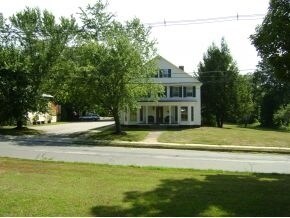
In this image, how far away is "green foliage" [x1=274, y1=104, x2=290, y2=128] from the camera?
243 ft

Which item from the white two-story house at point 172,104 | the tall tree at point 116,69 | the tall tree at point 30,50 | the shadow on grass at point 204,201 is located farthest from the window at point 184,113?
the shadow on grass at point 204,201

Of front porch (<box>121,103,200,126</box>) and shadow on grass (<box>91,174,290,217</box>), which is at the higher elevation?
front porch (<box>121,103,200,126</box>)

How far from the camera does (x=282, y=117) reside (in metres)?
76.1

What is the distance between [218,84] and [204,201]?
56612mm

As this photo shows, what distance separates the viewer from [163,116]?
182ft

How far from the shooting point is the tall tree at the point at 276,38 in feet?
42.7

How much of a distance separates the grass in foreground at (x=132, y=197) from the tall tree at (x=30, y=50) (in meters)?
33.8

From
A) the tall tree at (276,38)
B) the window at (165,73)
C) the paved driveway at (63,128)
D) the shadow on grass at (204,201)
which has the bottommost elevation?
the shadow on grass at (204,201)

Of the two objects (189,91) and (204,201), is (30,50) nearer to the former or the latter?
(189,91)

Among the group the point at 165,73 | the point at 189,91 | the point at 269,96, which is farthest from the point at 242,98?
the point at 269,96

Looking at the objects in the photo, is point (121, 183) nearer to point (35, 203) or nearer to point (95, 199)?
point (95, 199)

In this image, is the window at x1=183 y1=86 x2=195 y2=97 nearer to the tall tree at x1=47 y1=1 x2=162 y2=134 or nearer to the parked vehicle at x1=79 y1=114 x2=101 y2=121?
the tall tree at x1=47 y1=1 x2=162 y2=134

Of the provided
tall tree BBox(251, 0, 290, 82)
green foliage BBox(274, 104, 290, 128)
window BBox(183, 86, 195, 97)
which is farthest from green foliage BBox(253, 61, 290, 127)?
tall tree BBox(251, 0, 290, 82)

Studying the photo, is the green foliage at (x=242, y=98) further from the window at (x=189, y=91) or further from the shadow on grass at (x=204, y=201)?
the shadow on grass at (x=204, y=201)
